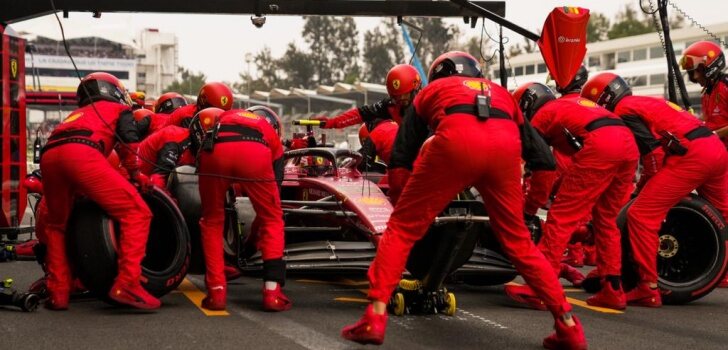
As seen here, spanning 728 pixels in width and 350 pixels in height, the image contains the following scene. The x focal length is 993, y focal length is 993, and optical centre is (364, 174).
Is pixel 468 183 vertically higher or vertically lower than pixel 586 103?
lower

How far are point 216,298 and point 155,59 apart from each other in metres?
123

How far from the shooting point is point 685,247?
26.6 ft

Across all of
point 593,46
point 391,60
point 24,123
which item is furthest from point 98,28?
point 24,123

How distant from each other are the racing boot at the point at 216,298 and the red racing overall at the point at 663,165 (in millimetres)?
3099

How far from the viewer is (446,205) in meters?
5.68

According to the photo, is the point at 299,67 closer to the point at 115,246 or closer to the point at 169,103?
the point at 169,103

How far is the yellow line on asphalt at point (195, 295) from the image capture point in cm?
691

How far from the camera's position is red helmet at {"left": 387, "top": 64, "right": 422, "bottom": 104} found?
356 inches

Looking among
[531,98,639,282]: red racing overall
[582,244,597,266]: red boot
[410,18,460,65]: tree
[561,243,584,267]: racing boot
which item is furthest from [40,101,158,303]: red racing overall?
[410,18,460,65]: tree

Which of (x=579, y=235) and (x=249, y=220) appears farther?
(x=579, y=235)

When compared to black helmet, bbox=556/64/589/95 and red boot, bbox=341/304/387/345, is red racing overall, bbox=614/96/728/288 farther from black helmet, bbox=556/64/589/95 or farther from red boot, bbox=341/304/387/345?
red boot, bbox=341/304/387/345

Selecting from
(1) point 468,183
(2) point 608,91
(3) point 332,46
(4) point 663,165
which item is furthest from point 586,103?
(3) point 332,46

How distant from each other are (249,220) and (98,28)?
11499 centimetres

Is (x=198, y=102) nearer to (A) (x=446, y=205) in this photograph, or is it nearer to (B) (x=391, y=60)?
(A) (x=446, y=205)
